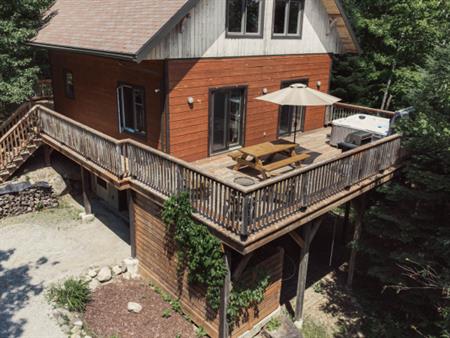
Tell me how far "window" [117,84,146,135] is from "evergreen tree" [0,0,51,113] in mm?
4320

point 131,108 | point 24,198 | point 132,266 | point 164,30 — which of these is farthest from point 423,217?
point 24,198

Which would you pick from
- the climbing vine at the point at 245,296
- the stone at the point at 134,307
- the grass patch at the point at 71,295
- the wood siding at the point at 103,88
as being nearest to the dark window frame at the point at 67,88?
the wood siding at the point at 103,88

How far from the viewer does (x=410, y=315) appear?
10359 mm

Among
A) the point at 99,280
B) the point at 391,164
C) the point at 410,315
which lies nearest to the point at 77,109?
the point at 99,280

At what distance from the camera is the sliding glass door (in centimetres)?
1107

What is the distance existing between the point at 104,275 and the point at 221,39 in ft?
24.9

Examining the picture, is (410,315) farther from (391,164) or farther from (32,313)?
(32,313)

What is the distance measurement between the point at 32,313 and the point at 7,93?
309 inches

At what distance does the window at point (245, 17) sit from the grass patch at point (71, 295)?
8217 mm

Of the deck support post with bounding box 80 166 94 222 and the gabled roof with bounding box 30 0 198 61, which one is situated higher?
the gabled roof with bounding box 30 0 198 61

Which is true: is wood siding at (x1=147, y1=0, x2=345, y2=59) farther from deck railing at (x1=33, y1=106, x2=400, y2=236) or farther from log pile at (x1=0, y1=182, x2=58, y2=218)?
log pile at (x1=0, y1=182, x2=58, y2=218)

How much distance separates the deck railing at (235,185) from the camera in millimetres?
7121

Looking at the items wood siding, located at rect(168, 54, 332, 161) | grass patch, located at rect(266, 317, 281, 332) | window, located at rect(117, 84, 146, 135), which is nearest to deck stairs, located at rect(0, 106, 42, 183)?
window, located at rect(117, 84, 146, 135)

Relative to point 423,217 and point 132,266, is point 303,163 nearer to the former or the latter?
point 423,217
